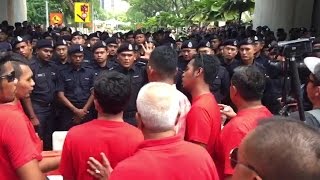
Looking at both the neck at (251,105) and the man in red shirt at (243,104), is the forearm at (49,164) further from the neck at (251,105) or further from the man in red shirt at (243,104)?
the neck at (251,105)

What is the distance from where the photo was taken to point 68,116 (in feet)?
20.9

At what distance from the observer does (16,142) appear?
2297 mm

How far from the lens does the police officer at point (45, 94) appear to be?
5953 mm

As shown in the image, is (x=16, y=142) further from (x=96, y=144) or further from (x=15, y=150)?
(x=96, y=144)

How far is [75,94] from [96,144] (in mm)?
3934

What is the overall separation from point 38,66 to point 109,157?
4058 millimetres

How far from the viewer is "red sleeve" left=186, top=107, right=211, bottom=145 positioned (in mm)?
3078

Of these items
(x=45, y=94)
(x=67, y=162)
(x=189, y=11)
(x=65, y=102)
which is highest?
(x=189, y=11)

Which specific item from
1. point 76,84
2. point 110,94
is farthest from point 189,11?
point 110,94

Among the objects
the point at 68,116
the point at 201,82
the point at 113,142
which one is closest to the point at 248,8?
the point at 68,116

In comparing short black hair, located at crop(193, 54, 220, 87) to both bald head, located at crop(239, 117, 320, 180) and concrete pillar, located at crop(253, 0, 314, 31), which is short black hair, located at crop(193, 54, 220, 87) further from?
concrete pillar, located at crop(253, 0, 314, 31)

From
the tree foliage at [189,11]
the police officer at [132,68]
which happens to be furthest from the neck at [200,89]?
the tree foliage at [189,11]

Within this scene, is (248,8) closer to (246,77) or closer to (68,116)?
(68,116)

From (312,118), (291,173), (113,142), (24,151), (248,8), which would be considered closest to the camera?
(291,173)
